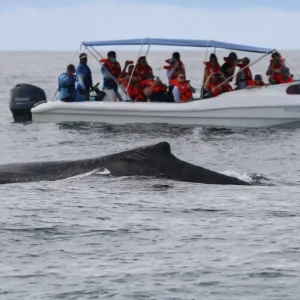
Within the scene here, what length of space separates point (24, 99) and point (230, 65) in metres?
7.39

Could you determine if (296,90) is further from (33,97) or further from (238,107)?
(33,97)

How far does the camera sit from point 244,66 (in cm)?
2825

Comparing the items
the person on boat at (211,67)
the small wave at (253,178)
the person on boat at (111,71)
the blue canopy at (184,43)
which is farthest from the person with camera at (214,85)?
the small wave at (253,178)

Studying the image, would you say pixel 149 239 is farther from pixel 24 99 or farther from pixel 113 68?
pixel 24 99

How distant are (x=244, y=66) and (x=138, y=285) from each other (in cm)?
1985

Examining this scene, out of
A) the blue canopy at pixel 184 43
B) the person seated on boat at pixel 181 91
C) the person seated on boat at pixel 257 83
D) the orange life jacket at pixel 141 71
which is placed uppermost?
the blue canopy at pixel 184 43

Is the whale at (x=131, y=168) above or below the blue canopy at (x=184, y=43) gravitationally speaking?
below

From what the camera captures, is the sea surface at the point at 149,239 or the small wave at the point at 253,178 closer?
the sea surface at the point at 149,239

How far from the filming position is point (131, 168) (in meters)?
14.2

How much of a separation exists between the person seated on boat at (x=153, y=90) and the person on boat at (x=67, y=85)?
85.6 inches

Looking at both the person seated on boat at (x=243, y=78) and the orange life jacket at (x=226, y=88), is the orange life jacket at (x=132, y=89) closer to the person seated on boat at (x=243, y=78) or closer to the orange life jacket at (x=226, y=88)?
the orange life jacket at (x=226, y=88)

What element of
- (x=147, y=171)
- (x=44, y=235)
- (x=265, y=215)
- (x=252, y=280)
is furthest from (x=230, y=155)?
(x=252, y=280)

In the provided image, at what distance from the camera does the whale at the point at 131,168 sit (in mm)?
14070

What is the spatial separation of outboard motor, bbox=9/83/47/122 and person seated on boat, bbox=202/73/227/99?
20.6 feet
